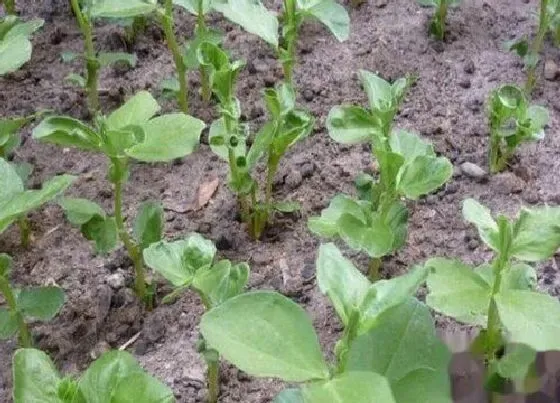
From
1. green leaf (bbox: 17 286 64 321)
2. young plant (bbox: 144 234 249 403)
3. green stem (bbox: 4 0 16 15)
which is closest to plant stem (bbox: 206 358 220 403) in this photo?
young plant (bbox: 144 234 249 403)

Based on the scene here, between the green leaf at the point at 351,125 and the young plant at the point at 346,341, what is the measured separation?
0.34 meters

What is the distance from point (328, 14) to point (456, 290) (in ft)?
2.10

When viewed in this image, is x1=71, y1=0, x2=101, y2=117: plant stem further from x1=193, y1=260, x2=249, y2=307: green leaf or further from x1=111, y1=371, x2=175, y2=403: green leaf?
x1=111, y1=371, x2=175, y2=403: green leaf

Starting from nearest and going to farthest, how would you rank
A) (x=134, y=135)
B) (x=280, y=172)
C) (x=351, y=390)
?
(x=351, y=390) → (x=134, y=135) → (x=280, y=172)

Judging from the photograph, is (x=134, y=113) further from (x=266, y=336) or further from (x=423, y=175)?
(x=266, y=336)

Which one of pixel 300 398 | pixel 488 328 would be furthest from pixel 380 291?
pixel 488 328

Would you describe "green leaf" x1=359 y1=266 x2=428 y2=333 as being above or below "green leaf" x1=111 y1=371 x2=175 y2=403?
above

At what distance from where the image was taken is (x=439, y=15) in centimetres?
185

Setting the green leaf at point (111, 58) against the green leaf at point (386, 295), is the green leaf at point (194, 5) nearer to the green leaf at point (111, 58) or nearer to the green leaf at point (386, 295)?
the green leaf at point (111, 58)

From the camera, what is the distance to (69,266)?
4.83 ft

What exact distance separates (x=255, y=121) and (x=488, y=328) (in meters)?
0.68

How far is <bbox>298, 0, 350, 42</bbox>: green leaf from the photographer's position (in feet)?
5.16

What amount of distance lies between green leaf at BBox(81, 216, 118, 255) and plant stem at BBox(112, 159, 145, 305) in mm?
11

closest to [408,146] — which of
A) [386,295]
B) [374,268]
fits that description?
[374,268]
